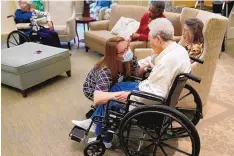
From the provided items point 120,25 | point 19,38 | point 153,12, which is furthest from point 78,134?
point 19,38

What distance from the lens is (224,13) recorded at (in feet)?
14.7

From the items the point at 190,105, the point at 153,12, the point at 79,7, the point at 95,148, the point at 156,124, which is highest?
the point at 153,12

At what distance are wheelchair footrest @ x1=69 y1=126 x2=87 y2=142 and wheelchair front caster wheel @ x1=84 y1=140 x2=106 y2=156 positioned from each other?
8 centimetres

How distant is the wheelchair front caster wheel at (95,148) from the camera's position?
182 centimetres

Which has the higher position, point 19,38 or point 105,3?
point 105,3

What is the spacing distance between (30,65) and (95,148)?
1354 mm

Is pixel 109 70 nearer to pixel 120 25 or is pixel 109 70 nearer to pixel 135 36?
pixel 135 36

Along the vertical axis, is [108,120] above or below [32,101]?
above

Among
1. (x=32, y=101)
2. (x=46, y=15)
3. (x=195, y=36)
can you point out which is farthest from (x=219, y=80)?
(x=46, y=15)

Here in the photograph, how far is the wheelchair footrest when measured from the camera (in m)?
1.88

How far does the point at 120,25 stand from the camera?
379cm

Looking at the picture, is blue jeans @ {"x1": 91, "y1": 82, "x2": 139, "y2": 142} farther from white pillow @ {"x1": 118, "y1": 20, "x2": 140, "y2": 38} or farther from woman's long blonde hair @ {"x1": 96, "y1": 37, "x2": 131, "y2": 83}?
white pillow @ {"x1": 118, "y1": 20, "x2": 140, "y2": 38}

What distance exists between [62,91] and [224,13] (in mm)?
3189

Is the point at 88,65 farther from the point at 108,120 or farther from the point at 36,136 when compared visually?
the point at 108,120
